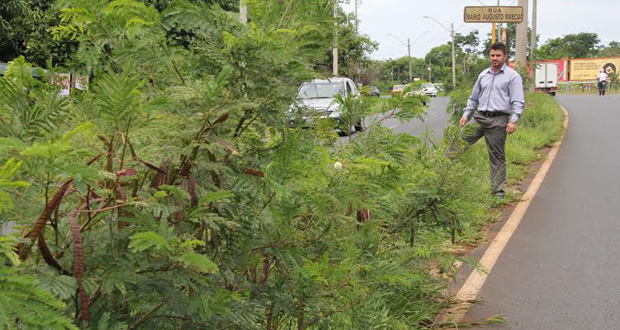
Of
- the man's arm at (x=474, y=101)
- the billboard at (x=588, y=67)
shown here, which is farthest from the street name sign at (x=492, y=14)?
the billboard at (x=588, y=67)

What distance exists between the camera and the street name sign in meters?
14.0

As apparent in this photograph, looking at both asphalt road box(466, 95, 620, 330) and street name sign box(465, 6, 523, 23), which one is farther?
street name sign box(465, 6, 523, 23)

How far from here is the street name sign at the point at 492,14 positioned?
46.0ft

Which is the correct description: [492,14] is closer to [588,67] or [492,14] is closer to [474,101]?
[474,101]

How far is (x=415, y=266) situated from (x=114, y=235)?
2516mm

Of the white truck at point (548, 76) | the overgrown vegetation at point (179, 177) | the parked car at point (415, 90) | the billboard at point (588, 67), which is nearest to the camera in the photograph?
the overgrown vegetation at point (179, 177)

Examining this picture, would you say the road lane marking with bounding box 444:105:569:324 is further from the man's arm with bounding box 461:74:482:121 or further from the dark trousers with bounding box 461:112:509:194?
the man's arm with bounding box 461:74:482:121

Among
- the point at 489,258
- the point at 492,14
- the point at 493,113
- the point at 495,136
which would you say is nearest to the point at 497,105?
the point at 493,113

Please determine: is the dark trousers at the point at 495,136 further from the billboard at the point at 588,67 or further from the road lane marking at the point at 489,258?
the billboard at the point at 588,67

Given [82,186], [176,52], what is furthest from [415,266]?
[82,186]

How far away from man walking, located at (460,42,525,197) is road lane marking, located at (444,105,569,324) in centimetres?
63

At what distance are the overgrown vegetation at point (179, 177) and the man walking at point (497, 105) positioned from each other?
5.88 m

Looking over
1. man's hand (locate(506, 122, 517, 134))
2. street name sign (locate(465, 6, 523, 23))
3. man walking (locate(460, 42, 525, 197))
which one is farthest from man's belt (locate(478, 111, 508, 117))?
street name sign (locate(465, 6, 523, 23))

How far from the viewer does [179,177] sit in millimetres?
2027
